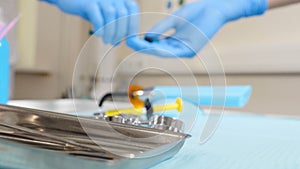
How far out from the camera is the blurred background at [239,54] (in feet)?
2.82

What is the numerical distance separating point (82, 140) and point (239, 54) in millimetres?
863

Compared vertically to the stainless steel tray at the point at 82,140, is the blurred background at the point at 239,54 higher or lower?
higher

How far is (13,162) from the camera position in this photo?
0.15 meters

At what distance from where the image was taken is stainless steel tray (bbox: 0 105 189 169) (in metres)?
0.15

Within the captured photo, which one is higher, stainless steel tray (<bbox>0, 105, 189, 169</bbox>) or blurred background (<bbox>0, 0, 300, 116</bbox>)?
blurred background (<bbox>0, 0, 300, 116</bbox>)

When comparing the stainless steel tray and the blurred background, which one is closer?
the stainless steel tray

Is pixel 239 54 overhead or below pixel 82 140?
overhead

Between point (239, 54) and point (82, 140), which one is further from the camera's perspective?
point (239, 54)

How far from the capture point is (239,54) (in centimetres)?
95

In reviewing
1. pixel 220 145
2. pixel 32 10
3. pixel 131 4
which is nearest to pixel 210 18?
pixel 131 4

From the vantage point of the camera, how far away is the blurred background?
0.86 meters

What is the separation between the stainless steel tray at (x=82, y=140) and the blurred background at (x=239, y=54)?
399 millimetres

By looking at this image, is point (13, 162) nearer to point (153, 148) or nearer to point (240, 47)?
point (153, 148)

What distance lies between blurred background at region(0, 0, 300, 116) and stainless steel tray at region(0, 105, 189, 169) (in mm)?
399
